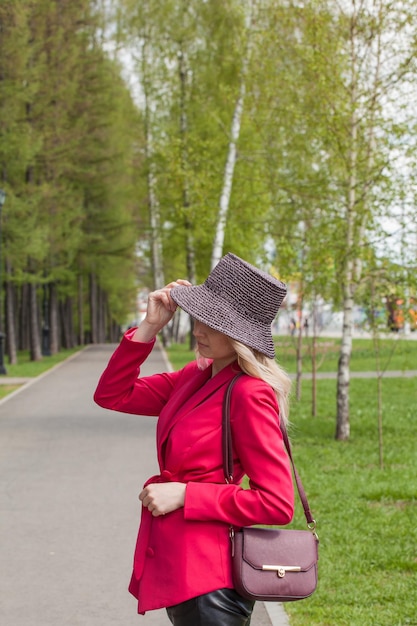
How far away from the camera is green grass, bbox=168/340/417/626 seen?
5.96 meters

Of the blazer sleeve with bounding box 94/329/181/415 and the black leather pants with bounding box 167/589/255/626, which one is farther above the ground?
the blazer sleeve with bounding box 94/329/181/415

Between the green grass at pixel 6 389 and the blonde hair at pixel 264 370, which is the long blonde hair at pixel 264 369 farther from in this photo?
the green grass at pixel 6 389

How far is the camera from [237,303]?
3156mm

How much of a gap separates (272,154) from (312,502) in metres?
7.42

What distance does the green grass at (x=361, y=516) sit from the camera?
5.96m

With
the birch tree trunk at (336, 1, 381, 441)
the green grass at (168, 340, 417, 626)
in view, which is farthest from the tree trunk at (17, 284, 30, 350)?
the birch tree trunk at (336, 1, 381, 441)

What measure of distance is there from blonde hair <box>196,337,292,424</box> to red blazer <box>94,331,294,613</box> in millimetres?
29

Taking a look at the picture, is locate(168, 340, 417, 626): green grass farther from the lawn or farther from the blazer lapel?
the lawn

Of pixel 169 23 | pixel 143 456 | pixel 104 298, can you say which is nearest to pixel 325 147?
pixel 143 456

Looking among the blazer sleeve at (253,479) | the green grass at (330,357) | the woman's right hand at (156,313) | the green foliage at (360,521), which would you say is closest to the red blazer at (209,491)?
the blazer sleeve at (253,479)

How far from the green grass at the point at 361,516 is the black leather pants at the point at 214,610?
2.79 metres

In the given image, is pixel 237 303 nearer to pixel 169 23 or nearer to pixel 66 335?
pixel 169 23

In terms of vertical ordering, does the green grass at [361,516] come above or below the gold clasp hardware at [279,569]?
below

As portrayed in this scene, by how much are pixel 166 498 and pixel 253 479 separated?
0.87ft
